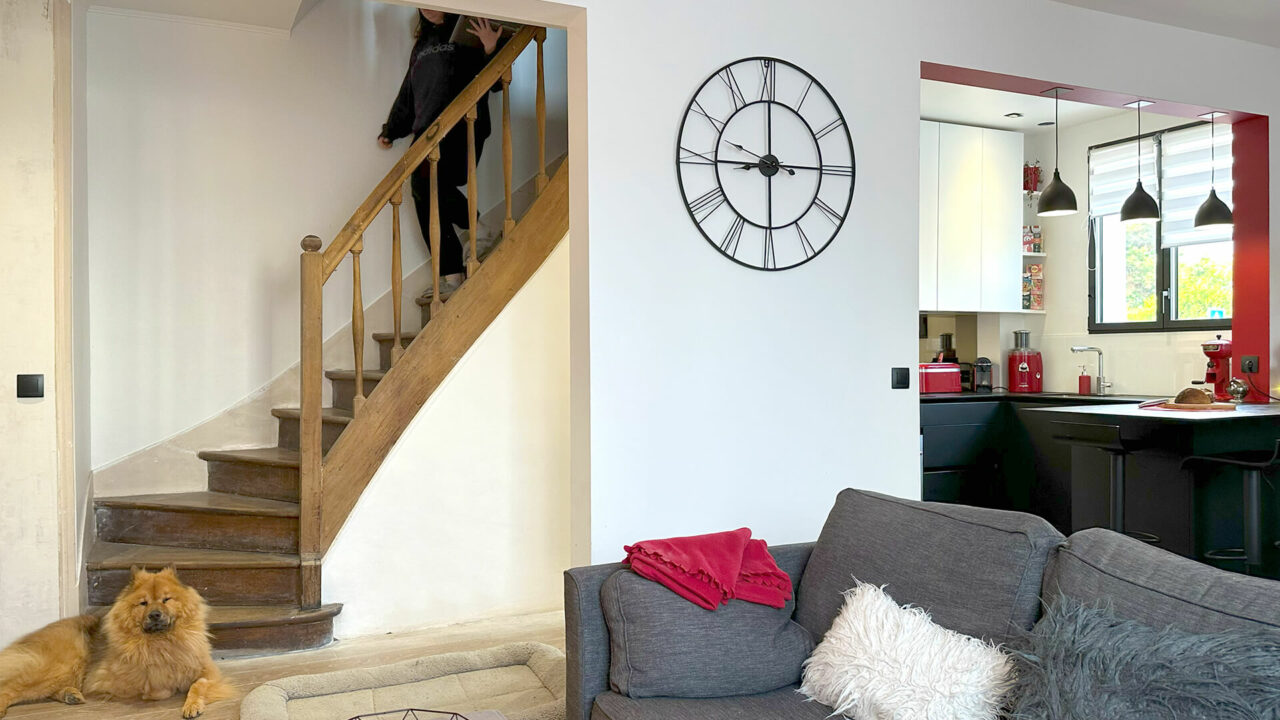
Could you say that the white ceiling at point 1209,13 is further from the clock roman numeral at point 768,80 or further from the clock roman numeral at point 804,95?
the clock roman numeral at point 768,80

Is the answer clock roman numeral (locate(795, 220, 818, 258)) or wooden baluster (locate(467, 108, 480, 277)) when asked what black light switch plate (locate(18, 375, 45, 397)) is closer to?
wooden baluster (locate(467, 108, 480, 277))

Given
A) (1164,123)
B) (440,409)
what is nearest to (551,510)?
(440,409)

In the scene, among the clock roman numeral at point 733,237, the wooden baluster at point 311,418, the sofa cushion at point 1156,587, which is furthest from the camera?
the wooden baluster at point 311,418

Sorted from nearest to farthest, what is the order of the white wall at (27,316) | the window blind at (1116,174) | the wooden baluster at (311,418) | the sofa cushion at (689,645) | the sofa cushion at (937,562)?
the sofa cushion at (937,562) → the sofa cushion at (689,645) → the white wall at (27,316) → the wooden baluster at (311,418) → the window blind at (1116,174)

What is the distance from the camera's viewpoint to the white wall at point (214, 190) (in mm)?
4176

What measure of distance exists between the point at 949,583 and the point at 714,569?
0.53 m

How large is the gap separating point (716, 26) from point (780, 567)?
73.3 inches

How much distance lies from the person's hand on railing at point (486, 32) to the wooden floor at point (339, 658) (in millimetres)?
2690

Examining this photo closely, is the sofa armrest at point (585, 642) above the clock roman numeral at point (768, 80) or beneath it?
beneath

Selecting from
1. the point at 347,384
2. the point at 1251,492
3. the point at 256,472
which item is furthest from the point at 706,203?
the point at 1251,492

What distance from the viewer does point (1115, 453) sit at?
13.2 feet

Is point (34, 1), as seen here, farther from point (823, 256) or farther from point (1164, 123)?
point (1164, 123)

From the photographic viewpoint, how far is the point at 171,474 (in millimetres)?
4250

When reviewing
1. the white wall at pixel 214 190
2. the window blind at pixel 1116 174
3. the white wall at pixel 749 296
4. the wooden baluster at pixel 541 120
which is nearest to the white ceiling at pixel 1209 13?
the white wall at pixel 749 296
